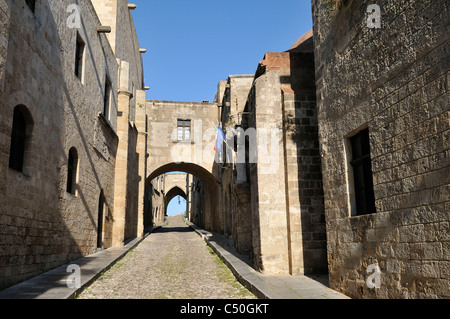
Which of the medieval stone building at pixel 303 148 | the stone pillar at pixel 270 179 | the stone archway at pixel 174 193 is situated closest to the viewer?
the medieval stone building at pixel 303 148

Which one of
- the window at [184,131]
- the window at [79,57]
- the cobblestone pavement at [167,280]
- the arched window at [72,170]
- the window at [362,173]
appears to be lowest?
the cobblestone pavement at [167,280]

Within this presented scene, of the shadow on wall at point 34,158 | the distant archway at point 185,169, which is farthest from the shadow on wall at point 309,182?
the distant archway at point 185,169

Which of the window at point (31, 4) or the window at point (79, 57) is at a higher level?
the window at point (79, 57)

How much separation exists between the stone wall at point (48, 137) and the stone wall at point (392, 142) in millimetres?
4786

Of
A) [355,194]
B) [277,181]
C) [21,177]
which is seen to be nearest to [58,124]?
[21,177]

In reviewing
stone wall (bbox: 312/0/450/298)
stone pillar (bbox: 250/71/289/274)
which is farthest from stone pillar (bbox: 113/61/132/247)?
stone wall (bbox: 312/0/450/298)

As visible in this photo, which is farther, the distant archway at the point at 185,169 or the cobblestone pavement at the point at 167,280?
the distant archway at the point at 185,169

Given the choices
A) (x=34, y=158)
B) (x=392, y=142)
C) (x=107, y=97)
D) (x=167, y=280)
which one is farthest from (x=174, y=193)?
(x=392, y=142)

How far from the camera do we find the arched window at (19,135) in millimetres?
6285

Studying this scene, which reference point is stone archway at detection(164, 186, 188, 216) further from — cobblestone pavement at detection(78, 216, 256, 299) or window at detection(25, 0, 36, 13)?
window at detection(25, 0, 36, 13)

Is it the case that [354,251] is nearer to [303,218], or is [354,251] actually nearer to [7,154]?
[303,218]

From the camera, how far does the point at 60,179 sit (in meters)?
8.22

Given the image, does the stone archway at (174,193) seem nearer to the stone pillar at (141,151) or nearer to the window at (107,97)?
the stone pillar at (141,151)

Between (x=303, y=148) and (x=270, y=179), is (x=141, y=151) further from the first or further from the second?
(x=303, y=148)
